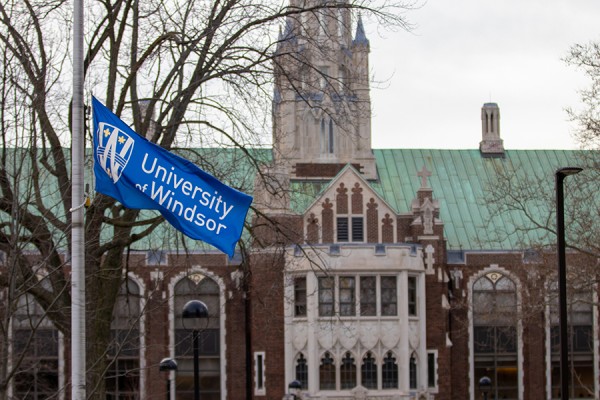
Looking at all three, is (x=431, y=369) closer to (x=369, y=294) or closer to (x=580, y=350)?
(x=369, y=294)

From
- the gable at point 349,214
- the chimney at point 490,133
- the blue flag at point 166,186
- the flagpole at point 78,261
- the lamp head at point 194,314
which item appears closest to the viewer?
the flagpole at point 78,261

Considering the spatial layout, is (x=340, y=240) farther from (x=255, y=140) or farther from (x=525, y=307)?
(x=255, y=140)

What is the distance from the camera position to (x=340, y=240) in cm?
4403

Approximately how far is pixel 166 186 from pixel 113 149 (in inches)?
27.0

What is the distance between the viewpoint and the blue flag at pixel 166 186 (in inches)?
513

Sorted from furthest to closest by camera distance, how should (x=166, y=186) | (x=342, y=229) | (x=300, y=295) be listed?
(x=342, y=229) → (x=300, y=295) → (x=166, y=186)

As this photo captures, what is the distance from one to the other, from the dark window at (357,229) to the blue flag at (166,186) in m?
30.8

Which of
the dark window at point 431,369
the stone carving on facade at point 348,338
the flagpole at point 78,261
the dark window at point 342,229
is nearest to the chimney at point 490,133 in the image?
the dark window at point 342,229

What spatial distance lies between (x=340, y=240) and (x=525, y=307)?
885cm

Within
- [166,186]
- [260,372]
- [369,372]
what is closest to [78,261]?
[166,186]

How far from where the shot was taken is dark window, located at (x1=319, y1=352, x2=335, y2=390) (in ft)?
139

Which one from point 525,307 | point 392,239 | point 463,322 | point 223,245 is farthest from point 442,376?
point 223,245

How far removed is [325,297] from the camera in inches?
1682

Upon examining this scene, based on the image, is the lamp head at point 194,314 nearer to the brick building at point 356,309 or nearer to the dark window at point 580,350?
the brick building at point 356,309
